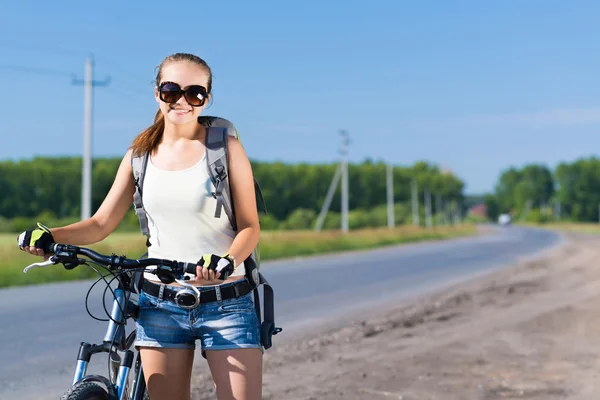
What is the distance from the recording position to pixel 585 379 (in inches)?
254

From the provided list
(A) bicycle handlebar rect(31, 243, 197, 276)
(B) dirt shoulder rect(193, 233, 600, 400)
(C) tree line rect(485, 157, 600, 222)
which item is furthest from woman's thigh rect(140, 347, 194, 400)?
(C) tree line rect(485, 157, 600, 222)

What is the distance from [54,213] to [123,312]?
97408mm

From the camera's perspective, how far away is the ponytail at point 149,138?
2801 mm

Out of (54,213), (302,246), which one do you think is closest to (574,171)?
(54,213)

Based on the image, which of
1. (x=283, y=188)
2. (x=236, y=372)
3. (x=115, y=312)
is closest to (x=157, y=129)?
(x=115, y=312)

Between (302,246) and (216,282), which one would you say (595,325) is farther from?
(302,246)

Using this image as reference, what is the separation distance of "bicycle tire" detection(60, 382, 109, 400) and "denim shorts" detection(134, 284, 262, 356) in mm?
219

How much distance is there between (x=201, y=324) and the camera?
8.89 feet

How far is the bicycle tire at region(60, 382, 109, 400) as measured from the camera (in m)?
2.52

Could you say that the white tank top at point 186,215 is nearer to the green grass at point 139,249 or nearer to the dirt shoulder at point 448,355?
the dirt shoulder at point 448,355

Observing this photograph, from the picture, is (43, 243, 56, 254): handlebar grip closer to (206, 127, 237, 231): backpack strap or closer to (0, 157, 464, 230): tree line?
(206, 127, 237, 231): backpack strap

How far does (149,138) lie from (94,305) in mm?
9339

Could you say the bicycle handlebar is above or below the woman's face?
below

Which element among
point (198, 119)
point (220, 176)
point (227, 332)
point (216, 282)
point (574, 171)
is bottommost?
point (227, 332)
